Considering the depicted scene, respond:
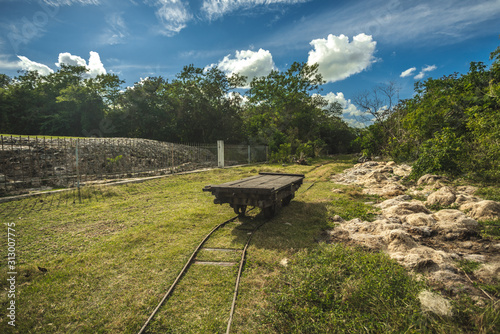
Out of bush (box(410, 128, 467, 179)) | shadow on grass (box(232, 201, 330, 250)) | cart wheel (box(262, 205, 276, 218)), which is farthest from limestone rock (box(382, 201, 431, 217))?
bush (box(410, 128, 467, 179))

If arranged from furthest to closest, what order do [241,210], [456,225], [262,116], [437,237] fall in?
1. [262,116]
2. [241,210]
3. [456,225]
4. [437,237]

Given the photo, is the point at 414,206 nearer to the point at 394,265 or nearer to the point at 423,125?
the point at 394,265

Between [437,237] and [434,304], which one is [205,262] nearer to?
[434,304]

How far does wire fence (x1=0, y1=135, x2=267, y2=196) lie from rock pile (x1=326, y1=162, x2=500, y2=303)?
9884mm

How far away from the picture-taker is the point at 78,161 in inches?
373

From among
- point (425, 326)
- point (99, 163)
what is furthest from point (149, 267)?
point (99, 163)

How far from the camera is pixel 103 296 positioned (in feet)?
9.12

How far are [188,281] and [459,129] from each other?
1238 cm

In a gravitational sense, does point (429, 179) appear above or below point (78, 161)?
below

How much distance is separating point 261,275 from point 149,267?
5.61 feet

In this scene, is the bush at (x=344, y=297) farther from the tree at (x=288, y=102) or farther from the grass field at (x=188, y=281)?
the tree at (x=288, y=102)

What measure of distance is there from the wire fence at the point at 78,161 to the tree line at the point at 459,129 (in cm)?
1264

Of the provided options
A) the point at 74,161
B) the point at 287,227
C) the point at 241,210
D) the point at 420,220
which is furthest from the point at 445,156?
the point at 74,161

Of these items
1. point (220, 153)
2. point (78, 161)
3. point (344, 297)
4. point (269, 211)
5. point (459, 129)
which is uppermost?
point (459, 129)
